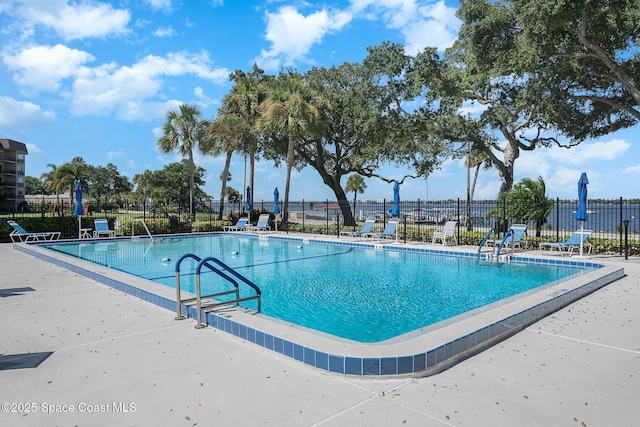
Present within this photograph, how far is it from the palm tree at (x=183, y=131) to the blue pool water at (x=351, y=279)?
9796 mm

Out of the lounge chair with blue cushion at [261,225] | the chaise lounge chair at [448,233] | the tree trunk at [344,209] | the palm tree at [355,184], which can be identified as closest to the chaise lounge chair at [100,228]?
the lounge chair with blue cushion at [261,225]

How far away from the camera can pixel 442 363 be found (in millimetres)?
3824

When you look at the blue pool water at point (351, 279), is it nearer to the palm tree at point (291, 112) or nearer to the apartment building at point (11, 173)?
the palm tree at point (291, 112)

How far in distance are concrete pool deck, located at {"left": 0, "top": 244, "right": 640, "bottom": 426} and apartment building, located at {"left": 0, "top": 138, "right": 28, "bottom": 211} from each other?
6436 centimetres

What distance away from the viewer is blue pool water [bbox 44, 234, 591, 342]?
636 centimetres

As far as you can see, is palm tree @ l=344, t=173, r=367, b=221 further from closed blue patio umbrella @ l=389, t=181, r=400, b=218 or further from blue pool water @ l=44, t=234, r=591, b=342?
blue pool water @ l=44, t=234, r=591, b=342

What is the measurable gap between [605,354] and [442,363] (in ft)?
5.55

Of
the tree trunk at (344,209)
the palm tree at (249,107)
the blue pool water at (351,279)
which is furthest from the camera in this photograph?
the tree trunk at (344,209)

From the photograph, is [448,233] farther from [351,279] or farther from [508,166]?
[508,166]

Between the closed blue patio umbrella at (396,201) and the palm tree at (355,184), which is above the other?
the palm tree at (355,184)

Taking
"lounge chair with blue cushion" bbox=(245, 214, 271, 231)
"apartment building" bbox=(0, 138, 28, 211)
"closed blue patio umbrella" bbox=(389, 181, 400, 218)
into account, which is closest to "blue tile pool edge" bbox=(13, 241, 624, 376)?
"closed blue patio umbrella" bbox=(389, 181, 400, 218)

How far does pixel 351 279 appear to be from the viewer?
9398 millimetres

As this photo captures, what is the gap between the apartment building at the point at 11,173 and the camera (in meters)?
56.8

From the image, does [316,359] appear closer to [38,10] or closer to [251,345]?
[251,345]
